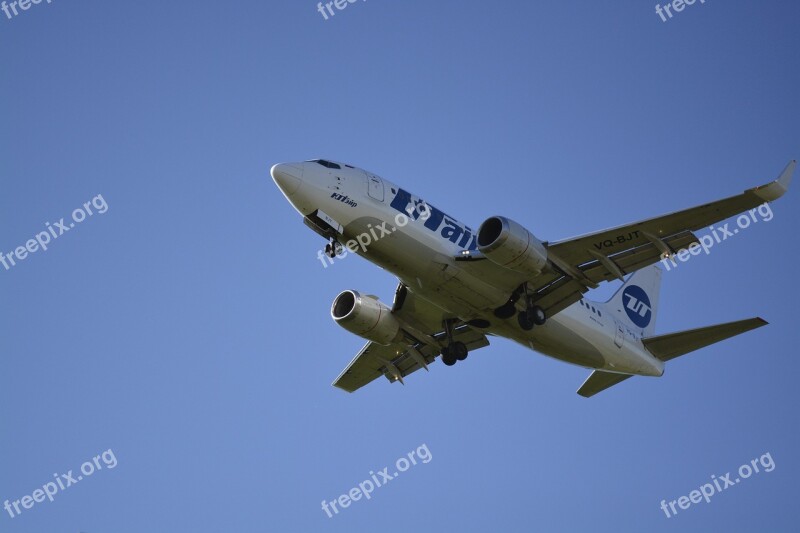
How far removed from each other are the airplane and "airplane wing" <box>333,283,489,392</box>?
61 millimetres

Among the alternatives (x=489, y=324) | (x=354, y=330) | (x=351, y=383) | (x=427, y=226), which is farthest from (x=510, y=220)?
(x=351, y=383)

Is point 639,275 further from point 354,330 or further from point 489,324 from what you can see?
point 354,330

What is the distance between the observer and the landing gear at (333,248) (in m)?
29.5

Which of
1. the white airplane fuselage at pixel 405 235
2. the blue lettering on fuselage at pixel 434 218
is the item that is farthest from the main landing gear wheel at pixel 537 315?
the blue lettering on fuselage at pixel 434 218

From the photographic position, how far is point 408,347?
36.2 m

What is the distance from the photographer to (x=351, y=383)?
3862cm

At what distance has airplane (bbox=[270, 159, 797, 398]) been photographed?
95.7ft

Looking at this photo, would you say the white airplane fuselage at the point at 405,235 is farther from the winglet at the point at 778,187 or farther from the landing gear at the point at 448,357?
the winglet at the point at 778,187

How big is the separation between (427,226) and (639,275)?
45.2ft

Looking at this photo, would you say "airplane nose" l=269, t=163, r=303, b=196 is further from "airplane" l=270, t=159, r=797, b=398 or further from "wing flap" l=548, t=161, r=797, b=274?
"wing flap" l=548, t=161, r=797, b=274

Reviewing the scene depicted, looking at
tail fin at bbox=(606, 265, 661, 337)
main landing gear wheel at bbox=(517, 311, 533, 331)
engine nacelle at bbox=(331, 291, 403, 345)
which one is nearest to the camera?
main landing gear wheel at bbox=(517, 311, 533, 331)

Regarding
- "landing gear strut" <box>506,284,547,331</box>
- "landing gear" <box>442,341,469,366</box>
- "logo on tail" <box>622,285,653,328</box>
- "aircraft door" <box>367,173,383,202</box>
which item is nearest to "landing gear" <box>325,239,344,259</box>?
"aircraft door" <box>367,173,383,202</box>

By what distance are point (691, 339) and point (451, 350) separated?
28.1 ft

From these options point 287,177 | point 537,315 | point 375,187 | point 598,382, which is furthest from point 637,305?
point 287,177
